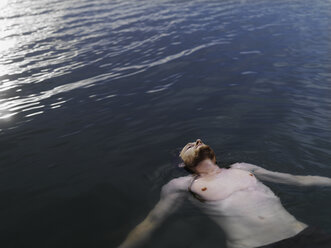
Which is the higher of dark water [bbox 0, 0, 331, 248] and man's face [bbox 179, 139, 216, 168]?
man's face [bbox 179, 139, 216, 168]

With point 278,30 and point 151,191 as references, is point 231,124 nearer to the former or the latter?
point 151,191

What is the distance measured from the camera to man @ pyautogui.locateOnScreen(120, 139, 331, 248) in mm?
4363

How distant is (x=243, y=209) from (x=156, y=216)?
1381 mm

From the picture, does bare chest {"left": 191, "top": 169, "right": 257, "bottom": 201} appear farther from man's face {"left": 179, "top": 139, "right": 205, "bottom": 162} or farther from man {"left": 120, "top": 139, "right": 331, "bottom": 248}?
man's face {"left": 179, "top": 139, "right": 205, "bottom": 162}

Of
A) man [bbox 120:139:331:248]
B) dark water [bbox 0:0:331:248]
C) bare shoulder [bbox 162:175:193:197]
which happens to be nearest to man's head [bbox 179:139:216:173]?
man [bbox 120:139:331:248]

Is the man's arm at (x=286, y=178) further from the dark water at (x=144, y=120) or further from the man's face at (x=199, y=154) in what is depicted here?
the man's face at (x=199, y=154)

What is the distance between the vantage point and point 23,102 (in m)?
10.9

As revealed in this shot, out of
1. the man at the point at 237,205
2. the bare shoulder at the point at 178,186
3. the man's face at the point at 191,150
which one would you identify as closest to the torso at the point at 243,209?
the man at the point at 237,205

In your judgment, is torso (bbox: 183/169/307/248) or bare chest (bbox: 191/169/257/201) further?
bare chest (bbox: 191/169/257/201)

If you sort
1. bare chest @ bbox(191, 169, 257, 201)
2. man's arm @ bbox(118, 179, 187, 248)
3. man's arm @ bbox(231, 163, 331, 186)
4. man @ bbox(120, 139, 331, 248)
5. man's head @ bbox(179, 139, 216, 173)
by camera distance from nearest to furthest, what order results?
man @ bbox(120, 139, 331, 248) < man's arm @ bbox(118, 179, 187, 248) < bare chest @ bbox(191, 169, 257, 201) < man's arm @ bbox(231, 163, 331, 186) < man's head @ bbox(179, 139, 216, 173)

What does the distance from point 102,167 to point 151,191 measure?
4.67ft

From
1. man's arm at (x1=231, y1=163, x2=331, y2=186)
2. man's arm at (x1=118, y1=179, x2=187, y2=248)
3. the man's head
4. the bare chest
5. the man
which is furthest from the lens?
the man's head

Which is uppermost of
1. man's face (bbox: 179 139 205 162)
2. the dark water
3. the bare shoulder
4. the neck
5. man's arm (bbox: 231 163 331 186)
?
man's face (bbox: 179 139 205 162)

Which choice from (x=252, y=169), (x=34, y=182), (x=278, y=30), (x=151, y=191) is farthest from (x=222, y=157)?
(x=278, y=30)
